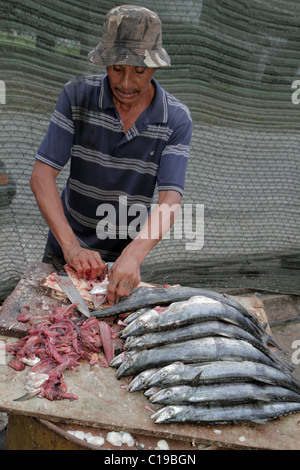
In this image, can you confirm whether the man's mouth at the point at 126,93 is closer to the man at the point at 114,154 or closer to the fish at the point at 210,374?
the man at the point at 114,154

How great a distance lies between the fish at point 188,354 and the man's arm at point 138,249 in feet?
1.58

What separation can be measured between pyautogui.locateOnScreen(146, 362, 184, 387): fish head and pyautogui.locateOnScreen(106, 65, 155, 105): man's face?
1.80 m

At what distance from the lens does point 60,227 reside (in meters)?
3.04

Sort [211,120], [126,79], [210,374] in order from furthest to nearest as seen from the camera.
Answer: [211,120] → [126,79] → [210,374]

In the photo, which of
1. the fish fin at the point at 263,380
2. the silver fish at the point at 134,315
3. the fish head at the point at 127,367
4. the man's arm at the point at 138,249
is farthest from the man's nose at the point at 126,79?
the fish fin at the point at 263,380

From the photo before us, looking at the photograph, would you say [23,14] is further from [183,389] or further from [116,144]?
[183,389]

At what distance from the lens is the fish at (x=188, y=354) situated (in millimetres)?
2297

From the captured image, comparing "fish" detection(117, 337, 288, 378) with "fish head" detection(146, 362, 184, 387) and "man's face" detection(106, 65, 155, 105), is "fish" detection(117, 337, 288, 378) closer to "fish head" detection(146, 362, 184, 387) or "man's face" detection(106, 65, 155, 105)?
"fish head" detection(146, 362, 184, 387)

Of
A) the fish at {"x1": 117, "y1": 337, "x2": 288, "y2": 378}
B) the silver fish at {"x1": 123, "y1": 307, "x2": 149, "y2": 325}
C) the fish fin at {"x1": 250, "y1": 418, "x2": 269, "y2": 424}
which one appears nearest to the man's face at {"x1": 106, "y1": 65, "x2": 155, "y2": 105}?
the silver fish at {"x1": 123, "y1": 307, "x2": 149, "y2": 325}

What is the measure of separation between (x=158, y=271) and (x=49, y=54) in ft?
9.80

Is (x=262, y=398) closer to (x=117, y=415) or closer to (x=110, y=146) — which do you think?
(x=117, y=415)

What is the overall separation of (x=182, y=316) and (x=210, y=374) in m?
0.37

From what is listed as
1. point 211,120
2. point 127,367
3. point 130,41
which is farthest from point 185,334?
point 211,120

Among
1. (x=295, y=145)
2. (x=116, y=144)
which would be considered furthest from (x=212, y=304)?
(x=295, y=145)
